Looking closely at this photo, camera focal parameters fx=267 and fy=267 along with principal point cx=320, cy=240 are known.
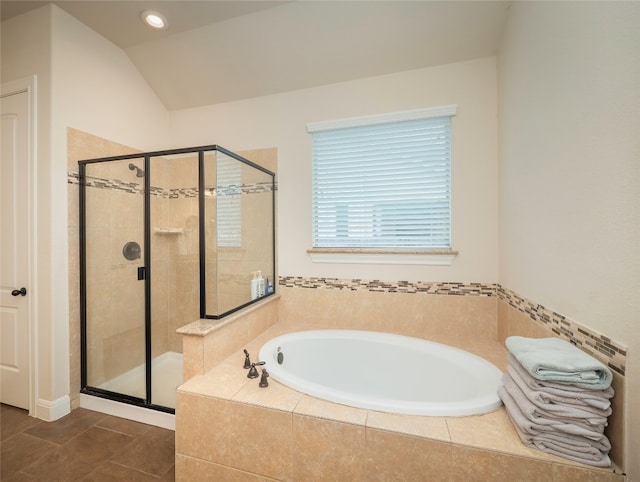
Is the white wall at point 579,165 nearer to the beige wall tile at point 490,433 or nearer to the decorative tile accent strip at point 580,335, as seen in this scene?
the decorative tile accent strip at point 580,335

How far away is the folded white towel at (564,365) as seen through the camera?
2.87ft

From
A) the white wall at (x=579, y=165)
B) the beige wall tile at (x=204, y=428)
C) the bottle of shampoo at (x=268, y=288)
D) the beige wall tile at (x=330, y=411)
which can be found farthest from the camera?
the bottle of shampoo at (x=268, y=288)

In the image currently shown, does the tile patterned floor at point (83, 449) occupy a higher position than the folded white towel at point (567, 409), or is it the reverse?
Result: the folded white towel at point (567, 409)

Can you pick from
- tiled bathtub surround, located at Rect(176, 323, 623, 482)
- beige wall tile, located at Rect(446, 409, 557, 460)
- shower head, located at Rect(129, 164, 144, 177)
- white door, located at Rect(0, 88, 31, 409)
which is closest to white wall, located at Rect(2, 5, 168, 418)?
white door, located at Rect(0, 88, 31, 409)

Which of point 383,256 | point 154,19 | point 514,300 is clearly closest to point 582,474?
point 514,300

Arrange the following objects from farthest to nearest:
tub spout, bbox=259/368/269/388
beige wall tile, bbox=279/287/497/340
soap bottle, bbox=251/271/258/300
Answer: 1. soap bottle, bbox=251/271/258/300
2. beige wall tile, bbox=279/287/497/340
3. tub spout, bbox=259/368/269/388

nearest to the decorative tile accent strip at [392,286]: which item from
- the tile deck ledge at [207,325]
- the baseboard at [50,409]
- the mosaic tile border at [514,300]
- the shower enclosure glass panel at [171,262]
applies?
the mosaic tile border at [514,300]

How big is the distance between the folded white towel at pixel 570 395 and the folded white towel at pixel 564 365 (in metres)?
0.02

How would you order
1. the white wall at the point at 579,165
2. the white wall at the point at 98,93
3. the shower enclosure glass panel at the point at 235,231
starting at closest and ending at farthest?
1. the white wall at the point at 579,165
2. the shower enclosure glass panel at the point at 235,231
3. the white wall at the point at 98,93

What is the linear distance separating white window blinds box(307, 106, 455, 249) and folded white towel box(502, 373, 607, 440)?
1230 millimetres

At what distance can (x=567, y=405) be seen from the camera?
903mm

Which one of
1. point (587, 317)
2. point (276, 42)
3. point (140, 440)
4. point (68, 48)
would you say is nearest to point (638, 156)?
point (587, 317)

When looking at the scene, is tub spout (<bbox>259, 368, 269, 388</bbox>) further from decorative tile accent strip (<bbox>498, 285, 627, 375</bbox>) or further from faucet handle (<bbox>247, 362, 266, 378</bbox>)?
decorative tile accent strip (<bbox>498, 285, 627, 375</bbox>)

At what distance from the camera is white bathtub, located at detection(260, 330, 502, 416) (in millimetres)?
1479
